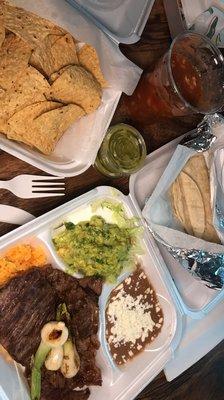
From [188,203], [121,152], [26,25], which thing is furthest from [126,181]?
[26,25]

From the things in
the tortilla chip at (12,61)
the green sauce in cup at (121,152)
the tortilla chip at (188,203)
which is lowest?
the tortilla chip at (188,203)

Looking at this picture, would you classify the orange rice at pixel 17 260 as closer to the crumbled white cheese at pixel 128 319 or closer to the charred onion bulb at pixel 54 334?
the charred onion bulb at pixel 54 334

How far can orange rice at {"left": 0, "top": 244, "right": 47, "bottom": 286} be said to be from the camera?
2.07 metres

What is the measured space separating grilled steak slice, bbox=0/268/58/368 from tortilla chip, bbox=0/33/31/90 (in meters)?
0.73

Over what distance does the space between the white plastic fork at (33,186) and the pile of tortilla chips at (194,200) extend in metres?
0.52

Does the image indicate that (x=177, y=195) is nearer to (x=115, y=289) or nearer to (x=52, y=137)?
(x=115, y=289)

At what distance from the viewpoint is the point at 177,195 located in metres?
2.38

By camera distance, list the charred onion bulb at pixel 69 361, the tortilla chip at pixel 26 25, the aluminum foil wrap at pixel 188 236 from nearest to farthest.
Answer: the tortilla chip at pixel 26 25 < the charred onion bulb at pixel 69 361 < the aluminum foil wrap at pixel 188 236

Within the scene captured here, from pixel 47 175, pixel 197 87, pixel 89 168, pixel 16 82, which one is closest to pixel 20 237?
pixel 47 175

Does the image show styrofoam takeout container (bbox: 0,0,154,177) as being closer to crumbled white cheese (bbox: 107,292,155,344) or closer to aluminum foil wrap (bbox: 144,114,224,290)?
aluminum foil wrap (bbox: 144,114,224,290)

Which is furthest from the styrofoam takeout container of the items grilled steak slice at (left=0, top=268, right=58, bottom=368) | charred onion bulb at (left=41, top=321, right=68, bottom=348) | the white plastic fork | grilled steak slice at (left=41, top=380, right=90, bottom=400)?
grilled steak slice at (left=41, top=380, right=90, bottom=400)

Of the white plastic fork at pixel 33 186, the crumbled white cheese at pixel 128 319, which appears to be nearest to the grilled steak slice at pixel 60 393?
the crumbled white cheese at pixel 128 319

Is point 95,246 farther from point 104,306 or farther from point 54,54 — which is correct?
point 54,54

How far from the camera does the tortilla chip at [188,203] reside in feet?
7.84
